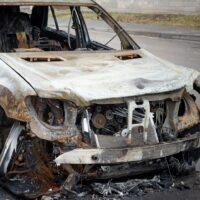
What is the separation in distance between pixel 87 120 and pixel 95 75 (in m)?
0.50

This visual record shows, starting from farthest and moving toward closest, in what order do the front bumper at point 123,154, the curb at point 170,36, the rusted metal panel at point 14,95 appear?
the curb at point 170,36 → the rusted metal panel at point 14,95 → the front bumper at point 123,154

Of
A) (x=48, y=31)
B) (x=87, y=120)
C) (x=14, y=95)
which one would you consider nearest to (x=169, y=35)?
(x=48, y=31)

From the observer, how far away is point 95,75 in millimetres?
4922

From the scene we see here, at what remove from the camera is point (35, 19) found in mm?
7164

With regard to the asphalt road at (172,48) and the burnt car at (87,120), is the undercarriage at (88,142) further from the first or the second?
the asphalt road at (172,48)

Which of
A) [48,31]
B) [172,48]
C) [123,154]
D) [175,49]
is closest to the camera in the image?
[123,154]

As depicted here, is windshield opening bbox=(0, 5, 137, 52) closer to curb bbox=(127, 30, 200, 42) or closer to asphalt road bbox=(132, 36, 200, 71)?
asphalt road bbox=(132, 36, 200, 71)

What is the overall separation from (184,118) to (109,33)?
13.3m

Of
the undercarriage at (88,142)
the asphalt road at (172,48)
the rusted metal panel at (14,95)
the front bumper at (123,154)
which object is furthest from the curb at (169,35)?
the rusted metal panel at (14,95)

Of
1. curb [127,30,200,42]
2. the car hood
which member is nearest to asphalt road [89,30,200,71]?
curb [127,30,200,42]

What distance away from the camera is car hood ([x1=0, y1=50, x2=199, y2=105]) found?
4504 millimetres

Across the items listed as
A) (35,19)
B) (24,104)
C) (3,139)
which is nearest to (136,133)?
(24,104)

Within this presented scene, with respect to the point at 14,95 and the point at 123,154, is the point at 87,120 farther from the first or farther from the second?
the point at 14,95

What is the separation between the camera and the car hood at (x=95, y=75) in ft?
14.8
